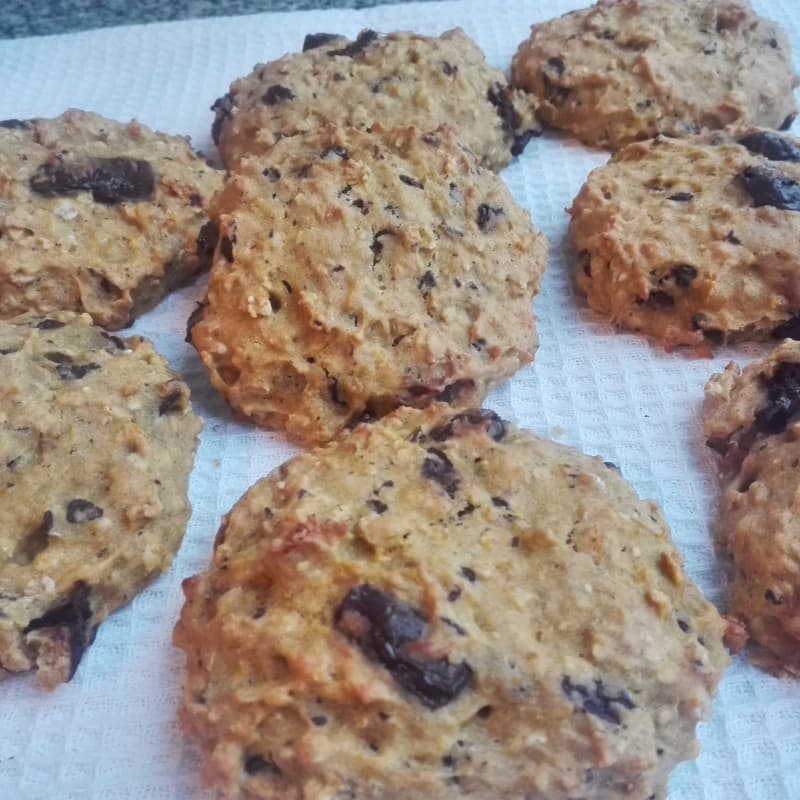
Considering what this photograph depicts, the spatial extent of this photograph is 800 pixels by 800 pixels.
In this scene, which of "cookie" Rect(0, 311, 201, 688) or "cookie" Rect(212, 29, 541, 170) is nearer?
"cookie" Rect(0, 311, 201, 688)

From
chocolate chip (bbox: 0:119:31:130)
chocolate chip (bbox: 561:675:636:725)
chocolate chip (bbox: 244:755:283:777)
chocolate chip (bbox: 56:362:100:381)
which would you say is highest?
chocolate chip (bbox: 561:675:636:725)

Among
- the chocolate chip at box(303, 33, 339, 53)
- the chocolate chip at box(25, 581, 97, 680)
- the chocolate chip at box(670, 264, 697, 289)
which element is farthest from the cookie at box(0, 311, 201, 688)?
the chocolate chip at box(303, 33, 339, 53)

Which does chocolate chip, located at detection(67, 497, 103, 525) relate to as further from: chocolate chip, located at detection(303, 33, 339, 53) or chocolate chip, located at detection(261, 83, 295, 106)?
chocolate chip, located at detection(303, 33, 339, 53)

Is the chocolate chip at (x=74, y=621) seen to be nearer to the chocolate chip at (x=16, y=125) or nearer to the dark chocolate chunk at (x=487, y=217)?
the dark chocolate chunk at (x=487, y=217)

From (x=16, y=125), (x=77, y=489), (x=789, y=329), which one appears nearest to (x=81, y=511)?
(x=77, y=489)

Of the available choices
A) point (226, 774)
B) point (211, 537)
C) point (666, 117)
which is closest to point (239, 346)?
point (211, 537)

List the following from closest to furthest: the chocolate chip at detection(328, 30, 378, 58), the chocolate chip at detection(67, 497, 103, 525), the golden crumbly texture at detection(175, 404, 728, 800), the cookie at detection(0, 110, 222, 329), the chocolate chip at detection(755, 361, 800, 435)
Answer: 1. the golden crumbly texture at detection(175, 404, 728, 800)
2. the chocolate chip at detection(67, 497, 103, 525)
3. the chocolate chip at detection(755, 361, 800, 435)
4. the cookie at detection(0, 110, 222, 329)
5. the chocolate chip at detection(328, 30, 378, 58)

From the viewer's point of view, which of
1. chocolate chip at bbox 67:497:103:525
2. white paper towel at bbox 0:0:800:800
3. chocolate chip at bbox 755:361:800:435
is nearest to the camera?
white paper towel at bbox 0:0:800:800
